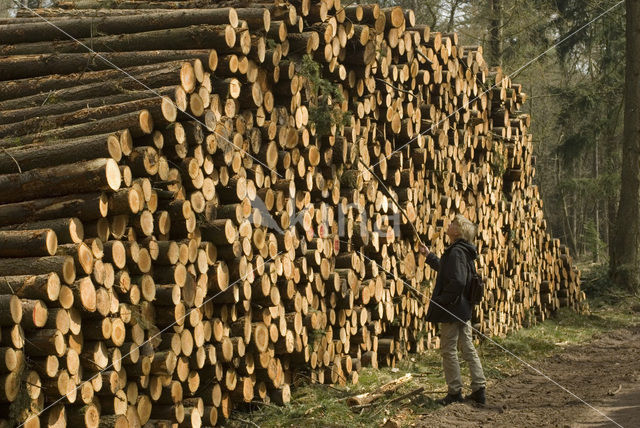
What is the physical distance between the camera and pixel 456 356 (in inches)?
345

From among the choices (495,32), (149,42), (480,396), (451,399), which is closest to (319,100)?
(149,42)

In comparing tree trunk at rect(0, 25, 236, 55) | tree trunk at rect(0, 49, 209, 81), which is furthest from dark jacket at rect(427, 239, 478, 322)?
tree trunk at rect(0, 49, 209, 81)

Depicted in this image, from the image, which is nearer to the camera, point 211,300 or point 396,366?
point 211,300

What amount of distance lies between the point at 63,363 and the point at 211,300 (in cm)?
197

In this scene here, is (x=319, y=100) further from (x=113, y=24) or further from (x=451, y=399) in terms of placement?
(x=451, y=399)

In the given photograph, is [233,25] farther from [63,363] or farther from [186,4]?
[63,363]

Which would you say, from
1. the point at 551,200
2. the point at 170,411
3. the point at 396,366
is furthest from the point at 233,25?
the point at 551,200

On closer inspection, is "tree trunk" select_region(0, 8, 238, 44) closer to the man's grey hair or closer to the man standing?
the man's grey hair

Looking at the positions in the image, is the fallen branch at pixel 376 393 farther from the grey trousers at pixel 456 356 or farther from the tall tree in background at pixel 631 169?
the tall tree in background at pixel 631 169

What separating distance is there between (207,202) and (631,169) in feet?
46.3

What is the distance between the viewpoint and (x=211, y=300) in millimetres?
7504

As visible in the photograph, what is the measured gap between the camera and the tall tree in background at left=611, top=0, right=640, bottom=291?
19.2 metres

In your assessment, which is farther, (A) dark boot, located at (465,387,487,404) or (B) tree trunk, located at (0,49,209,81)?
(A) dark boot, located at (465,387,487,404)

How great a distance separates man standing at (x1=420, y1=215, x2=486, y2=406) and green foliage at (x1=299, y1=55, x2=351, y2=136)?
1793mm
